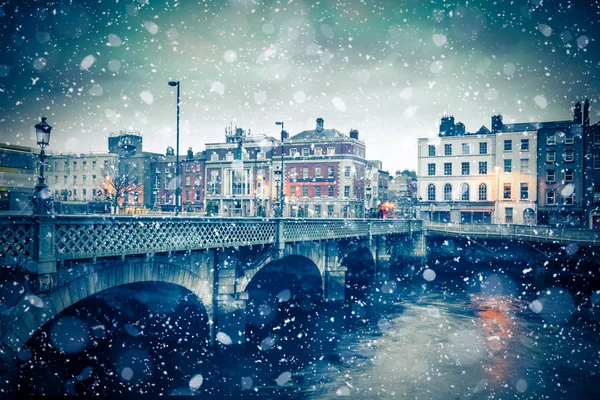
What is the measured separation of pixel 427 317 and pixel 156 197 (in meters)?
64.3

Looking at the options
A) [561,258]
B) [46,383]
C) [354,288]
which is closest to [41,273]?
[46,383]

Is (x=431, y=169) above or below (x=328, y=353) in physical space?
above

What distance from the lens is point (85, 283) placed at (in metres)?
12.0

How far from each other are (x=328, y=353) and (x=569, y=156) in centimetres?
5337

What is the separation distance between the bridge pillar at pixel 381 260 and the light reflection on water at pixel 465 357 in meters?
11.5

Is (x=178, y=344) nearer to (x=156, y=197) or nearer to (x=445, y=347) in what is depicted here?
(x=445, y=347)

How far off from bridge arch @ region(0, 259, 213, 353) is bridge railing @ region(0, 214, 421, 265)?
2.88ft

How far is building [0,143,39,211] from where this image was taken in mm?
23172

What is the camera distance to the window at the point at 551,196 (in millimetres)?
59469

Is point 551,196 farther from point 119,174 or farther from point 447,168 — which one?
point 119,174

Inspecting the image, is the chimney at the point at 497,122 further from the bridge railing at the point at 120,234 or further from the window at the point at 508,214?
the bridge railing at the point at 120,234

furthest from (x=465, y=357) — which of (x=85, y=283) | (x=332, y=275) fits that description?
(x=85, y=283)

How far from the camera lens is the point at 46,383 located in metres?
16.4

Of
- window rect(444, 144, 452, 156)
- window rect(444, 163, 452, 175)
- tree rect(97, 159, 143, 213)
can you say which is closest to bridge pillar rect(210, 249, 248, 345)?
window rect(444, 163, 452, 175)
